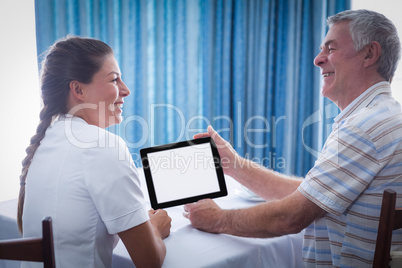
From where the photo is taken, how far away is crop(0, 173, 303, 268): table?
105 cm

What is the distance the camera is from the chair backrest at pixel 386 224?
2.86ft

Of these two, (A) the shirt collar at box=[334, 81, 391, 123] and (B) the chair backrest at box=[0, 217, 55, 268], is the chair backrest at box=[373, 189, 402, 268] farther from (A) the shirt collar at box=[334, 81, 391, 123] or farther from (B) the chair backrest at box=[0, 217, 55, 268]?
(B) the chair backrest at box=[0, 217, 55, 268]

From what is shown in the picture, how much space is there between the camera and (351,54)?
4.41 ft

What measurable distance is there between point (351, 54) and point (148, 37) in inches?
71.2

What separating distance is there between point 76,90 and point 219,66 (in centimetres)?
200

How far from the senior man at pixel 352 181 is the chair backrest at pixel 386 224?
0.16 metres

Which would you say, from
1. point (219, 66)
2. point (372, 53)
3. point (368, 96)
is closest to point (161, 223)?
point (368, 96)

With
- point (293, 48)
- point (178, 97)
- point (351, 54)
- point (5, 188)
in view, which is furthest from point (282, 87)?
point (5, 188)

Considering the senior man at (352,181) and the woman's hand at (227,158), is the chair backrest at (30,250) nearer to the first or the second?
the senior man at (352,181)

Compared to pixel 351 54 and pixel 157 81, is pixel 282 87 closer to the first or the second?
pixel 157 81

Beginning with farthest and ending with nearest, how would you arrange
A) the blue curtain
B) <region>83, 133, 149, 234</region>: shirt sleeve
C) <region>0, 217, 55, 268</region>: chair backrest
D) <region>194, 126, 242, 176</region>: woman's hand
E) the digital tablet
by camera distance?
the blue curtain
<region>194, 126, 242, 176</region>: woman's hand
the digital tablet
<region>83, 133, 149, 234</region>: shirt sleeve
<region>0, 217, 55, 268</region>: chair backrest

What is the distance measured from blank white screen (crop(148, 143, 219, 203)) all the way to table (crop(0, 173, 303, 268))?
0.13m

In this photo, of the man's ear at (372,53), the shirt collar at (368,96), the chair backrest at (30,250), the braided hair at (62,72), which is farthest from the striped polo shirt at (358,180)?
the braided hair at (62,72)

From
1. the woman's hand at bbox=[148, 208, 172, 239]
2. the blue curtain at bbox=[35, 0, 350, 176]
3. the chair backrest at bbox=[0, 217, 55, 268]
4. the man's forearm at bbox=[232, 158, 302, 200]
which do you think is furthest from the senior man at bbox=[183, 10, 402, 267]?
the blue curtain at bbox=[35, 0, 350, 176]
